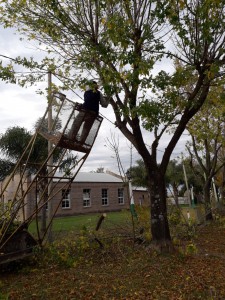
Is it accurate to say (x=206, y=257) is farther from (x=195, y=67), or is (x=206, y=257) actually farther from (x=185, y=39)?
(x=185, y=39)

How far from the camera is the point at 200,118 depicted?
15547 mm

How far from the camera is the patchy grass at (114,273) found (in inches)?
228

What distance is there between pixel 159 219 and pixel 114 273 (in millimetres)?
2103

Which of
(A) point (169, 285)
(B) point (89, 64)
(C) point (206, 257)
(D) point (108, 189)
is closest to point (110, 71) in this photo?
(B) point (89, 64)

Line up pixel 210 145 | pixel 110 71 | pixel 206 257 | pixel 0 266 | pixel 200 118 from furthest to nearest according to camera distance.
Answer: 1. pixel 210 145
2. pixel 200 118
3. pixel 206 257
4. pixel 0 266
5. pixel 110 71

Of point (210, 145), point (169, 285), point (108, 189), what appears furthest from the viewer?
point (108, 189)

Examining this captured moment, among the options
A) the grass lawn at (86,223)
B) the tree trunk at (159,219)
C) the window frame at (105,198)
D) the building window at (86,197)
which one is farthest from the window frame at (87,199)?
the tree trunk at (159,219)

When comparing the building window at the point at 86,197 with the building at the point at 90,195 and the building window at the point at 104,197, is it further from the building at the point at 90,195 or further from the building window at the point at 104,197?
the building window at the point at 104,197

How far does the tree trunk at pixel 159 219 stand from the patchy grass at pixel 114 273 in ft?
0.91

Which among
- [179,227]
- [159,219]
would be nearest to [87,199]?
[179,227]

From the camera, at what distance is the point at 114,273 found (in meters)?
7.00

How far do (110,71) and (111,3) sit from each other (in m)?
2.43

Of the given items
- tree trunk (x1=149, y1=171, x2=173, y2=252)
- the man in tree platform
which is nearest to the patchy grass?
tree trunk (x1=149, y1=171, x2=173, y2=252)

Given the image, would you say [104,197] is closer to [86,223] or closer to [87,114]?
[86,223]
